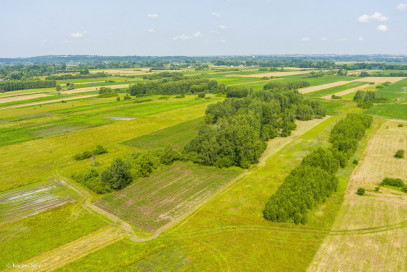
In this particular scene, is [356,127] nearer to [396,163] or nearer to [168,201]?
[396,163]

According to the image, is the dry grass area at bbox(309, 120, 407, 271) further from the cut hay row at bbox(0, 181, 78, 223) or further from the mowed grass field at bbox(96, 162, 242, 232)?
the cut hay row at bbox(0, 181, 78, 223)

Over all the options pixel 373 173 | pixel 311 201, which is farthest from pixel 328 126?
pixel 311 201

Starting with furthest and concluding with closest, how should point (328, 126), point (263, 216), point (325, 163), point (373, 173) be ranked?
point (328, 126) < point (373, 173) < point (325, 163) < point (263, 216)

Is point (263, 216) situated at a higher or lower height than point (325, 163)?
lower

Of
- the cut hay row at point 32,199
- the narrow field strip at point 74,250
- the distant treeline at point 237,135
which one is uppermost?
the distant treeline at point 237,135

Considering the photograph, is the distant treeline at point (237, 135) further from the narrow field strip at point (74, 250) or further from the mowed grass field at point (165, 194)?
the narrow field strip at point (74, 250)

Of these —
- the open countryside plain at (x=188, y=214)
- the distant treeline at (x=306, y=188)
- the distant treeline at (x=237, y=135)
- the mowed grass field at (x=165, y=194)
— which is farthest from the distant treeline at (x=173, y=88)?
the distant treeline at (x=306, y=188)

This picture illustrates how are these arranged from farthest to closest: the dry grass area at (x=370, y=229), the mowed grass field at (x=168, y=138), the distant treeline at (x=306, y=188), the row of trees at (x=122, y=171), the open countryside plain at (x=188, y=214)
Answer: the mowed grass field at (x=168, y=138)
the row of trees at (x=122, y=171)
the distant treeline at (x=306, y=188)
the open countryside plain at (x=188, y=214)
the dry grass area at (x=370, y=229)
